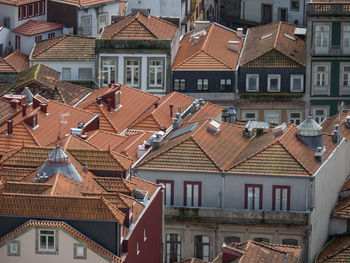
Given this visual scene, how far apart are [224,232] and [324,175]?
9080 millimetres

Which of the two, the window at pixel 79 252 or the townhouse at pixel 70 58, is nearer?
the window at pixel 79 252

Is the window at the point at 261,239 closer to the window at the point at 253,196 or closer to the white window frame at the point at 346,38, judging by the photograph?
the window at the point at 253,196

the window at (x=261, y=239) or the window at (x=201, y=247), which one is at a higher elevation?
the window at (x=261, y=239)

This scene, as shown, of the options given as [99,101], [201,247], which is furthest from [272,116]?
[201,247]

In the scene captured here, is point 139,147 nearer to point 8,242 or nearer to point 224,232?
point 224,232

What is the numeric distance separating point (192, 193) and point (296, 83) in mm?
36528

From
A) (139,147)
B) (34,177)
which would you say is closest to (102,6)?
(139,147)

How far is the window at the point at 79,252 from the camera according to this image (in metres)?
111

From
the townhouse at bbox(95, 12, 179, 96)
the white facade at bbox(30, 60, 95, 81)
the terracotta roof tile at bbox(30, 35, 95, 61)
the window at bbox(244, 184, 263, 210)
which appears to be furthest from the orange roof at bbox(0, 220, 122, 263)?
the terracotta roof tile at bbox(30, 35, 95, 61)

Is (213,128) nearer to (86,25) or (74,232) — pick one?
(74,232)

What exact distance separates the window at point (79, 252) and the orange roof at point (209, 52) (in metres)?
54.7

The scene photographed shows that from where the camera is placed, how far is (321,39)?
163 m

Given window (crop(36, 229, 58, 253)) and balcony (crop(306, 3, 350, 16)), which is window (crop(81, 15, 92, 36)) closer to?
balcony (crop(306, 3, 350, 16))

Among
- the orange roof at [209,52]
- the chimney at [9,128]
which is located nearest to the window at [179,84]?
the orange roof at [209,52]
